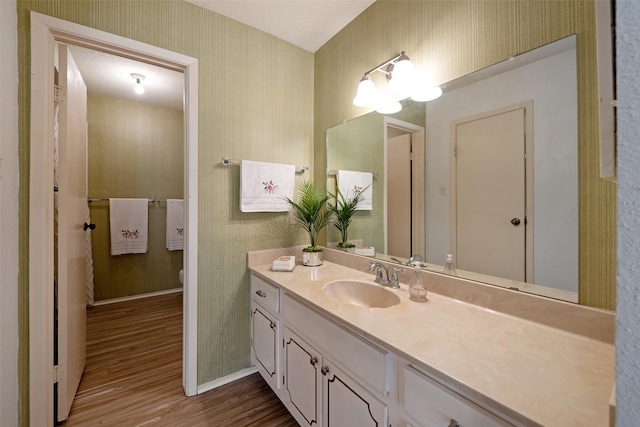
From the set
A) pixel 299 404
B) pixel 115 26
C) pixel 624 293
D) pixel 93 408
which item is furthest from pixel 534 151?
pixel 93 408

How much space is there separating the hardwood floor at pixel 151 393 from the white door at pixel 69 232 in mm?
148

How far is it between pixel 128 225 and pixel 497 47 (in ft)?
12.2

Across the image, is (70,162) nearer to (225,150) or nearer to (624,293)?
(225,150)

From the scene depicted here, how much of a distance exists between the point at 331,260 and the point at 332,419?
0.99m

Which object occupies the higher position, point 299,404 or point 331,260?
point 331,260

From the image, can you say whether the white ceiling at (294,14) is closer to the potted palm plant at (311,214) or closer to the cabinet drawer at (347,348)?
the potted palm plant at (311,214)

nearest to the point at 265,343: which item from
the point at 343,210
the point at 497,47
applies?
the point at 343,210

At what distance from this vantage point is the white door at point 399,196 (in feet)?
4.67

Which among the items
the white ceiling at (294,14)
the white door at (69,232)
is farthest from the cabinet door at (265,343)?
the white ceiling at (294,14)

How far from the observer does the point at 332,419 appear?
105 cm

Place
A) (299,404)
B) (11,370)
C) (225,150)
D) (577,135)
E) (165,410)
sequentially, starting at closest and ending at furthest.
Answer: (577,135)
(11,370)
(299,404)
(165,410)
(225,150)

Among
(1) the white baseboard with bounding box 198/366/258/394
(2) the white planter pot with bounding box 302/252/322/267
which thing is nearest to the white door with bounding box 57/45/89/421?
(1) the white baseboard with bounding box 198/366/258/394

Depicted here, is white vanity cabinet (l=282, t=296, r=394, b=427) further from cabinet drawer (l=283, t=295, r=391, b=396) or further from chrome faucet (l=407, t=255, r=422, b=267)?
chrome faucet (l=407, t=255, r=422, b=267)

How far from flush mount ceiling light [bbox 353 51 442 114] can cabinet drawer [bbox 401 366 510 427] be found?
3.88 feet
